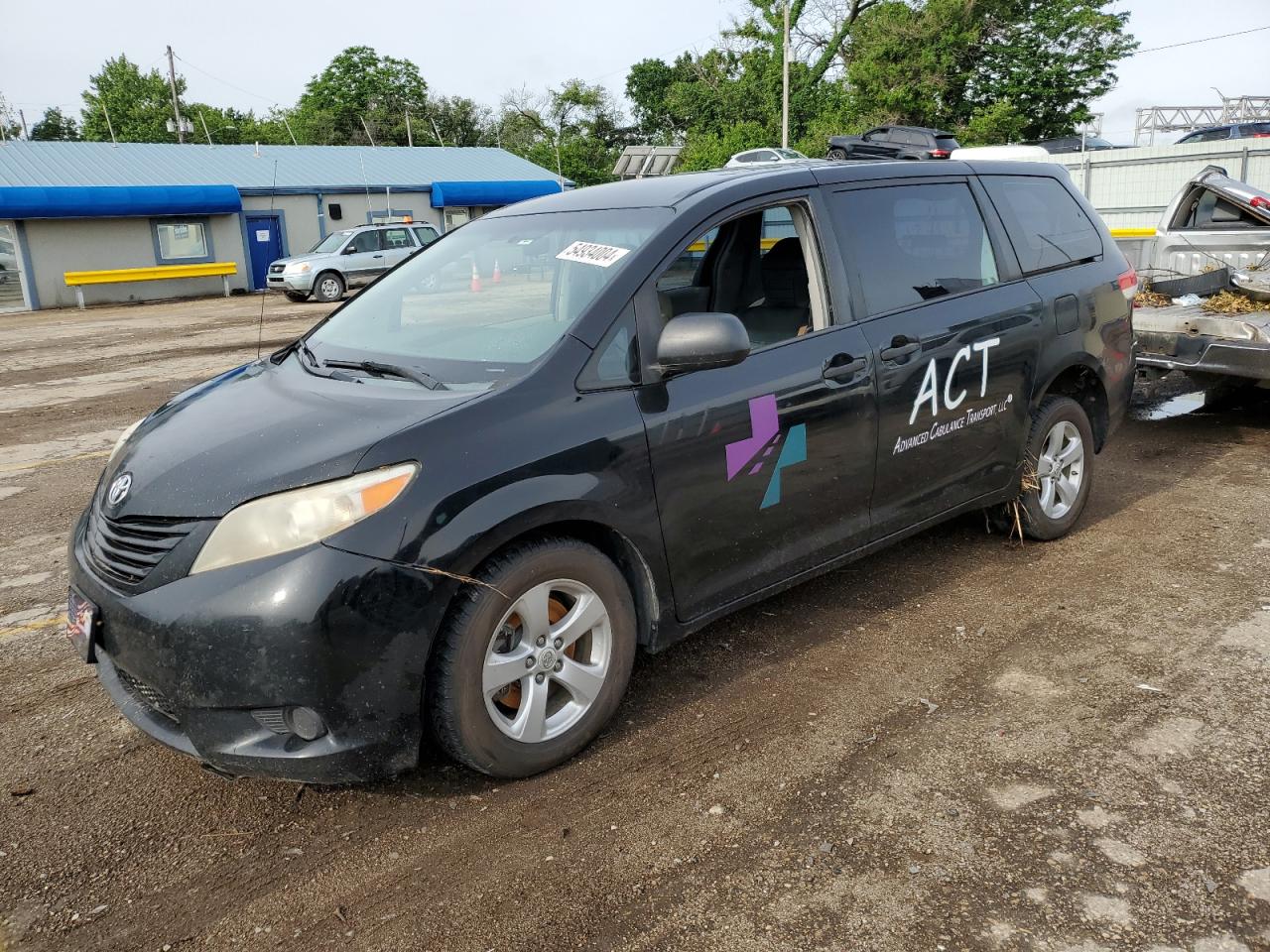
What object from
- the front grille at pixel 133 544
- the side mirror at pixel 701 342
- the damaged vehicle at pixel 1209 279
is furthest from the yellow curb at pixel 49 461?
the damaged vehicle at pixel 1209 279

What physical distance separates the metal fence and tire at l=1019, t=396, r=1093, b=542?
12.2m

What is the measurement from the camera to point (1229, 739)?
3230 mm

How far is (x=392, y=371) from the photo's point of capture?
11.2ft

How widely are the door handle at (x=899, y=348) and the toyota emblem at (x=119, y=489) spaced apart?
8.93 ft

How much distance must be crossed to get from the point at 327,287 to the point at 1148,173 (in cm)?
1781

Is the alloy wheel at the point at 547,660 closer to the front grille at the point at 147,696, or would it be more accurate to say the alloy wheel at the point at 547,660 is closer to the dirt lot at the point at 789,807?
the dirt lot at the point at 789,807

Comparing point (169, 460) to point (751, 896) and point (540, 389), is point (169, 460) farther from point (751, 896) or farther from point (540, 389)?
point (751, 896)

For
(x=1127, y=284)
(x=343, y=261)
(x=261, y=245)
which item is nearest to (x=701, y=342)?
(x=1127, y=284)

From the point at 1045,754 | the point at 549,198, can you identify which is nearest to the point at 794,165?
the point at 549,198

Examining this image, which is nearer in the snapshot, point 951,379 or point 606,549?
point 606,549

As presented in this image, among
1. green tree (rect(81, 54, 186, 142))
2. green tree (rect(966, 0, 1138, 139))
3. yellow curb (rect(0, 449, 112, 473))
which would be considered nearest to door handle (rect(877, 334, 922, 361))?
yellow curb (rect(0, 449, 112, 473))

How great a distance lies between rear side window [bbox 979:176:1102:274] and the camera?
15.7 ft

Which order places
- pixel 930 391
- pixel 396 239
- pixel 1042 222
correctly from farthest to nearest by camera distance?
pixel 396 239 < pixel 1042 222 < pixel 930 391

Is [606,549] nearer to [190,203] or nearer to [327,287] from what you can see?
[327,287]
